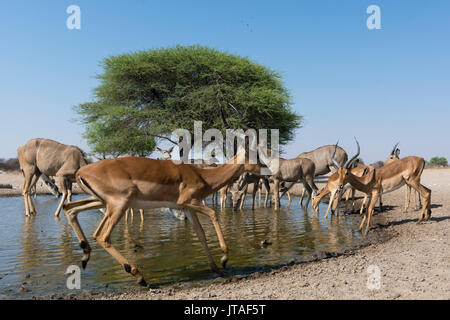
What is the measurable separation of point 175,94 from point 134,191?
23.7 m

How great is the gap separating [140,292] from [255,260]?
8.04 feet

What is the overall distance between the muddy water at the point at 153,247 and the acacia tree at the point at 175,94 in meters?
15.1

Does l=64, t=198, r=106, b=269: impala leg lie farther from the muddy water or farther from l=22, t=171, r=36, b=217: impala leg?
l=22, t=171, r=36, b=217: impala leg

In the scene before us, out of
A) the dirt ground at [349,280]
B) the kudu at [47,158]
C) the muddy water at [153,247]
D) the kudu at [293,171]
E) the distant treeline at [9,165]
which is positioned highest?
the kudu at [47,158]

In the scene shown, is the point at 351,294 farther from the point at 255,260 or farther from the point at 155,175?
the point at 155,175

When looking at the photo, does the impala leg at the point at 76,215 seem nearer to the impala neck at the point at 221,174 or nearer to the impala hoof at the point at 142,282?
the impala hoof at the point at 142,282

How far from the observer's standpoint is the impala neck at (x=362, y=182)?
10883 millimetres

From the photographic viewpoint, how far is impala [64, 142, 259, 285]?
5.67 meters

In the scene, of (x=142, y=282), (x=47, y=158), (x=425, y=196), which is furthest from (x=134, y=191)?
Answer: (x=47, y=158)

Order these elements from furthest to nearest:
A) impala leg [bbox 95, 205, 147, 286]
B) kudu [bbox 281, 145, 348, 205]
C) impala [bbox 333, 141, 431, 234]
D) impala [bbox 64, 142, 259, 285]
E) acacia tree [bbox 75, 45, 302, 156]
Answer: acacia tree [bbox 75, 45, 302, 156] < kudu [bbox 281, 145, 348, 205] < impala [bbox 333, 141, 431, 234] < impala [bbox 64, 142, 259, 285] < impala leg [bbox 95, 205, 147, 286]

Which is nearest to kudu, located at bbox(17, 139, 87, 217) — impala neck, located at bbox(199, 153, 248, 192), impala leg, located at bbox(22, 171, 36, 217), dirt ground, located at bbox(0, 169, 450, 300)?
impala leg, located at bbox(22, 171, 36, 217)

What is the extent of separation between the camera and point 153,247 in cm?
838

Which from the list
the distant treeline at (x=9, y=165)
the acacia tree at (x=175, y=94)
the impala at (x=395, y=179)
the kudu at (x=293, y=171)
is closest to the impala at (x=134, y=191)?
the impala at (x=395, y=179)
